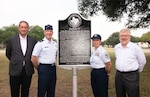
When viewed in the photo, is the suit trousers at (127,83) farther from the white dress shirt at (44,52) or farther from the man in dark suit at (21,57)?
the man in dark suit at (21,57)

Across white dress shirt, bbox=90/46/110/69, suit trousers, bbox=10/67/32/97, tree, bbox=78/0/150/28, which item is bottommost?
suit trousers, bbox=10/67/32/97

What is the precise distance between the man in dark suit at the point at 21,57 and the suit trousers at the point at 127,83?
2.07 meters

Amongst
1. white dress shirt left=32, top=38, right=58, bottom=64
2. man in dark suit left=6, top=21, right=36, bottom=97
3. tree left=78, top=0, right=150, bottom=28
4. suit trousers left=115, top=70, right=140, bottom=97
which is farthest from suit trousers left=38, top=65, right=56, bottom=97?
tree left=78, top=0, right=150, bottom=28

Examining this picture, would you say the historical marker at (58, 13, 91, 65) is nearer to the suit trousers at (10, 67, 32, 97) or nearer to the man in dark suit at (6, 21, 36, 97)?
the man in dark suit at (6, 21, 36, 97)

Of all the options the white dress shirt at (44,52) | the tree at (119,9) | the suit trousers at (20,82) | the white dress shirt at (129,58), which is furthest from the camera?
the tree at (119,9)

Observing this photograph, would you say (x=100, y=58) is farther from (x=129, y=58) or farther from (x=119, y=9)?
(x=119, y=9)

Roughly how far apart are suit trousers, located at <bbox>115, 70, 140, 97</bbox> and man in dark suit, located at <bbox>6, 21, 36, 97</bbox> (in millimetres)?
2066

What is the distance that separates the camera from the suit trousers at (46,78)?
7.16 m

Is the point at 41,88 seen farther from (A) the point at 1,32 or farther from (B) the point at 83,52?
(A) the point at 1,32

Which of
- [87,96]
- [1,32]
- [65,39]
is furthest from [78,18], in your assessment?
[1,32]

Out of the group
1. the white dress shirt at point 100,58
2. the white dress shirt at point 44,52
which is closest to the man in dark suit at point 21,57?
the white dress shirt at point 44,52

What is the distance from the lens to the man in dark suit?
7164 mm

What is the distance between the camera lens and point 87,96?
35.3 ft

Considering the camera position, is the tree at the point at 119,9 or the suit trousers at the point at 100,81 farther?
the tree at the point at 119,9
